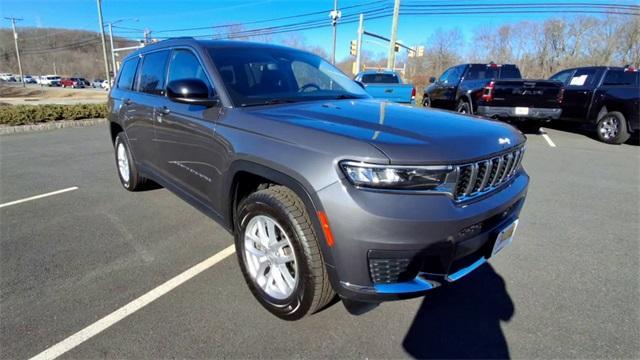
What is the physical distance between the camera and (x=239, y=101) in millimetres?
2641

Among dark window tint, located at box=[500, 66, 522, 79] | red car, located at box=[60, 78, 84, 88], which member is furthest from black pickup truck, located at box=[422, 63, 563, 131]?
red car, located at box=[60, 78, 84, 88]

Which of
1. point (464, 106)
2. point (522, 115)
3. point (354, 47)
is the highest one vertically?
point (354, 47)

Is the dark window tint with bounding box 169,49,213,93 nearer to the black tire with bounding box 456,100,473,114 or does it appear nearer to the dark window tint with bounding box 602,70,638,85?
the black tire with bounding box 456,100,473,114

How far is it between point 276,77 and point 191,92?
814 mm

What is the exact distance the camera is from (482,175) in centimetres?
209

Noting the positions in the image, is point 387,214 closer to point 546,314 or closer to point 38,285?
point 546,314

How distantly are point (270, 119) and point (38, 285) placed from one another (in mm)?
2191

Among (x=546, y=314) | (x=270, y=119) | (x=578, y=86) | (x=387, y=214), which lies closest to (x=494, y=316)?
(x=546, y=314)

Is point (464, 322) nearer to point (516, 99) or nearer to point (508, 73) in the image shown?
point (516, 99)

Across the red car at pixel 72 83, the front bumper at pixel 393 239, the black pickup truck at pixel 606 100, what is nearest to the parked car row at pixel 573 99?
the black pickup truck at pixel 606 100

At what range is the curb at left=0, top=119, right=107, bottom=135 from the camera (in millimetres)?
9989

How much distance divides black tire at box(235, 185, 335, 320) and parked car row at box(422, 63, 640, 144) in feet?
25.4

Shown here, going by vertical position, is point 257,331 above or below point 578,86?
below

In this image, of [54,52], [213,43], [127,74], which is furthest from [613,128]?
[54,52]
